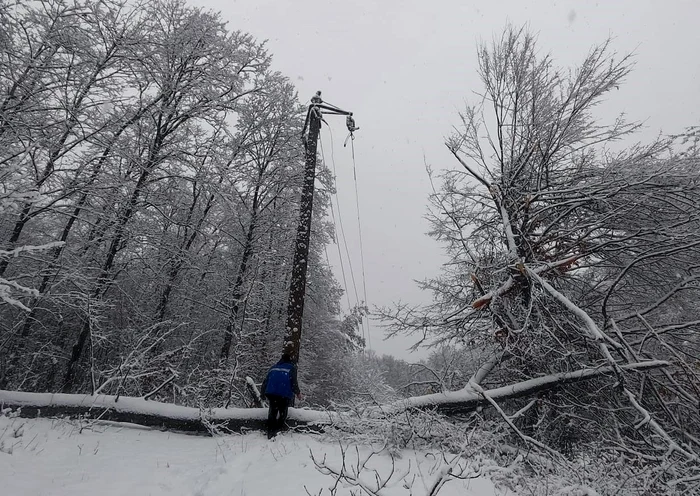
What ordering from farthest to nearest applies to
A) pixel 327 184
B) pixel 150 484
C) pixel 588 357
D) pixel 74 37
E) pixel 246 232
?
pixel 327 184 < pixel 246 232 < pixel 74 37 < pixel 588 357 < pixel 150 484

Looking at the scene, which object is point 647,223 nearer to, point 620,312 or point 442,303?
point 620,312

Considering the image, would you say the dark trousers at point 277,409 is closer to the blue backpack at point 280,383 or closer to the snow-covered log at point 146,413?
the blue backpack at point 280,383

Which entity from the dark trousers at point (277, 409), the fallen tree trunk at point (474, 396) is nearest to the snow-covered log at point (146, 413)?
the dark trousers at point (277, 409)

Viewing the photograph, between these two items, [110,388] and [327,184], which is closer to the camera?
[110,388]

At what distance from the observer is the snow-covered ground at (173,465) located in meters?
3.63

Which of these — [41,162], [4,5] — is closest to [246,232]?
[41,162]

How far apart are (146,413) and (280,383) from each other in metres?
2.41

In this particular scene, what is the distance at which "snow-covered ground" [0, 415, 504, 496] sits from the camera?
3.63 metres

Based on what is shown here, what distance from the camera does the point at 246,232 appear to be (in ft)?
40.1

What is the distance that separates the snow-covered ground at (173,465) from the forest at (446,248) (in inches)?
21.5

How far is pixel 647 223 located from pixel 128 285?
649 inches

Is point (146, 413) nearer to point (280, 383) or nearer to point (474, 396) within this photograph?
point (280, 383)

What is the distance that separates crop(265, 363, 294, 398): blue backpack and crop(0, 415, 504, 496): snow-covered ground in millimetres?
665

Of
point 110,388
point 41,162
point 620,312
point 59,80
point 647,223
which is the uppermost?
point 59,80
